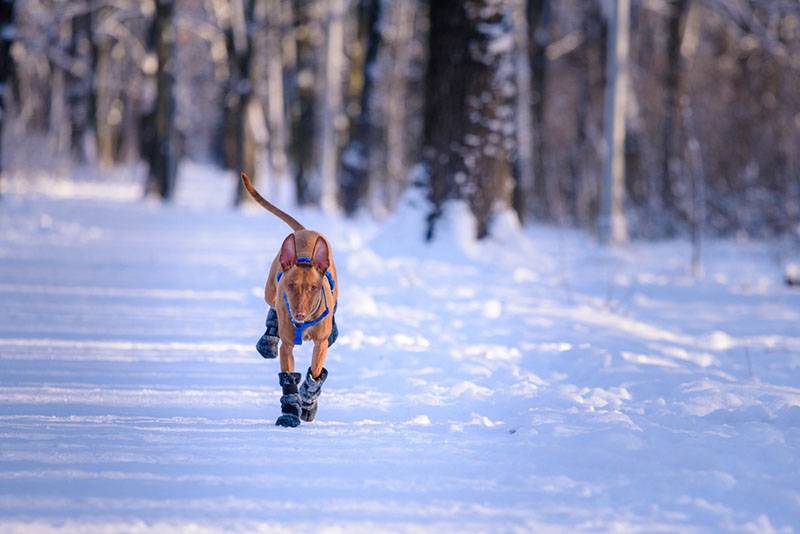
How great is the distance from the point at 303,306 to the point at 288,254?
0.27 meters

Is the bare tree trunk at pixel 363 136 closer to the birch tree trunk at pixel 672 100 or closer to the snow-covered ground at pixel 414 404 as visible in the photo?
the birch tree trunk at pixel 672 100

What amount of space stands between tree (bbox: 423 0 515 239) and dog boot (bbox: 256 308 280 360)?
6.38 metres

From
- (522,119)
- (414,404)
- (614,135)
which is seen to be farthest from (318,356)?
(522,119)

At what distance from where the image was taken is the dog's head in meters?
4.21

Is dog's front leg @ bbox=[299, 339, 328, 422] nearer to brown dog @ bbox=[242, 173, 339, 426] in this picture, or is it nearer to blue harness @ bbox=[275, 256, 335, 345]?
brown dog @ bbox=[242, 173, 339, 426]

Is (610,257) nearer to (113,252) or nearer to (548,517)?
(113,252)

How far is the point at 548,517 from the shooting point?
3.33 meters

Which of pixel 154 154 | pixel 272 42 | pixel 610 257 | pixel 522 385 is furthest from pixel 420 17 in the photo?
pixel 522 385

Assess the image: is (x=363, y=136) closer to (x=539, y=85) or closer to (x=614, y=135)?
(x=539, y=85)

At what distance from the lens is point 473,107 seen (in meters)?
→ 10.7

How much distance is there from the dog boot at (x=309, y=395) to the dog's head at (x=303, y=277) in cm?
Answer: 42

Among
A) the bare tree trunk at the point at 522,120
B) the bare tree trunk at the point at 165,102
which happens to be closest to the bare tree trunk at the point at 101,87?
the bare tree trunk at the point at 165,102

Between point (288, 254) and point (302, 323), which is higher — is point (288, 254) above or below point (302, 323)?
above

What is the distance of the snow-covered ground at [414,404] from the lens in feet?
11.1
